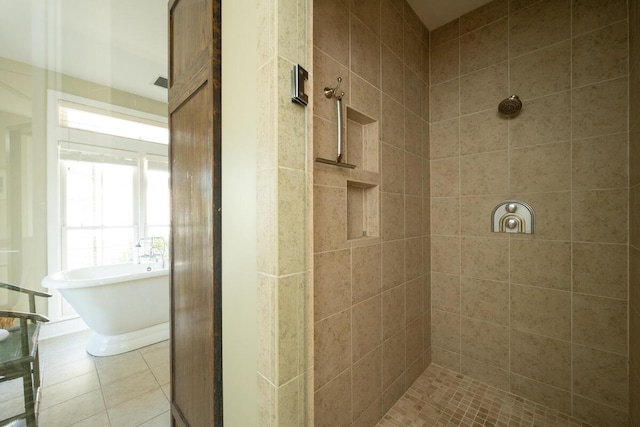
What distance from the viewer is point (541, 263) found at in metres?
1.50

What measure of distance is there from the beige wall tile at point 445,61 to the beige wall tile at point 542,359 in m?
1.86

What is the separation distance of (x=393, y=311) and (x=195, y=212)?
125cm

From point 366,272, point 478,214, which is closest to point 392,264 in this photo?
point 366,272

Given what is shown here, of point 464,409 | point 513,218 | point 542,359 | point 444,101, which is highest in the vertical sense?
point 444,101

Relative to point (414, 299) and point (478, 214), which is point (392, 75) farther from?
point (414, 299)

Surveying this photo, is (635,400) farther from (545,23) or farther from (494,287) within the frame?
(545,23)

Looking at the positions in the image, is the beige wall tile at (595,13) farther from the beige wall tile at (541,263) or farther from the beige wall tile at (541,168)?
the beige wall tile at (541,263)

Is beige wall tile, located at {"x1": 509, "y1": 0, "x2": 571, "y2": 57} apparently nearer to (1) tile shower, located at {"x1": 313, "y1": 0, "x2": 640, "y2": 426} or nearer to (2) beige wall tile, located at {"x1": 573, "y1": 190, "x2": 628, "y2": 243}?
(1) tile shower, located at {"x1": 313, "y1": 0, "x2": 640, "y2": 426}

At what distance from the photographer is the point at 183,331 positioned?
44.3 inches

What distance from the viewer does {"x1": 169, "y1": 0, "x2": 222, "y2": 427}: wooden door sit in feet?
2.79

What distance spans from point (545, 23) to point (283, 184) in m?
2.03

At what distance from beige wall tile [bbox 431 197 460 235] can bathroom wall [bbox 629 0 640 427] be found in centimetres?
80

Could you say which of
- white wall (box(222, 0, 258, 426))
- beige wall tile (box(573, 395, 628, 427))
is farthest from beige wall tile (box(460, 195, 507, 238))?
white wall (box(222, 0, 258, 426))

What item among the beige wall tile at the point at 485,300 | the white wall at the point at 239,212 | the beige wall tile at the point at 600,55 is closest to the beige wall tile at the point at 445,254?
the beige wall tile at the point at 485,300
